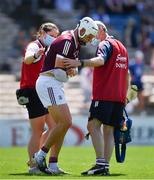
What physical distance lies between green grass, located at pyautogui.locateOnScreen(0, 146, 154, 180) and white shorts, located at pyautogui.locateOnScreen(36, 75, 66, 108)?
3.72 feet

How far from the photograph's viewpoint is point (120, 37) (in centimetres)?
3294

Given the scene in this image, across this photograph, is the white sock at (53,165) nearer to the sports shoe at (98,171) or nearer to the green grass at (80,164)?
the green grass at (80,164)

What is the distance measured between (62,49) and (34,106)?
147cm

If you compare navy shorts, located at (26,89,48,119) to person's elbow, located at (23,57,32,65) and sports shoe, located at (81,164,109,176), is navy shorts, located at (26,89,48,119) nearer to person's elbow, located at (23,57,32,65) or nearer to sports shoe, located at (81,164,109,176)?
person's elbow, located at (23,57,32,65)

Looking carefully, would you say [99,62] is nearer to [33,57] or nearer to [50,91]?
[50,91]

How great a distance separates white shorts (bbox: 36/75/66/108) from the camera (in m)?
14.6

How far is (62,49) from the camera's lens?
47.6 ft

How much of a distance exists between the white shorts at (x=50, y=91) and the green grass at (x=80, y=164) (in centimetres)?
113

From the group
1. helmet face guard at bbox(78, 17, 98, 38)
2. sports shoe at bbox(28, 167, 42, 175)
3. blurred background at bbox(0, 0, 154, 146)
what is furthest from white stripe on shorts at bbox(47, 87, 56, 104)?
blurred background at bbox(0, 0, 154, 146)

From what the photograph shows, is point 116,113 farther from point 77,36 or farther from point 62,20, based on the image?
point 62,20

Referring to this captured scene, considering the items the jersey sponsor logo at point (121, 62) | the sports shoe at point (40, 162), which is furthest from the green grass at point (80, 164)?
the jersey sponsor logo at point (121, 62)

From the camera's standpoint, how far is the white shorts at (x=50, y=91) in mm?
14617

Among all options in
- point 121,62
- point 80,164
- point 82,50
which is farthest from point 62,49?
point 82,50

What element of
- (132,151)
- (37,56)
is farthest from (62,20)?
(37,56)
